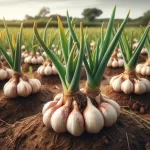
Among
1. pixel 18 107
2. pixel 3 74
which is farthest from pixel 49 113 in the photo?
pixel 3 74

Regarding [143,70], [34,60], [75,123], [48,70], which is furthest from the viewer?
[34,60]

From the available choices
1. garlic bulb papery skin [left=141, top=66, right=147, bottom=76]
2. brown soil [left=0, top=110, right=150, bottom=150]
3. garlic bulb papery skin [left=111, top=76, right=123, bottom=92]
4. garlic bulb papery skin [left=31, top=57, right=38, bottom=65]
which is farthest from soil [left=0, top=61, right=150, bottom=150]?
garlic bulb papery skin [left=31, top=57, right=38, bottom=65]

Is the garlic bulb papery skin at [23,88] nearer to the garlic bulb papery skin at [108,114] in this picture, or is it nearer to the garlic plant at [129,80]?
the garlic plant at [129,80]

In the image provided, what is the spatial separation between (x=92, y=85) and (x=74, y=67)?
22 centimetres

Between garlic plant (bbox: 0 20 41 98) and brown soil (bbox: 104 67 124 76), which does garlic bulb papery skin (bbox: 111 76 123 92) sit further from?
brown soil (bbox: 104 67 124 76)

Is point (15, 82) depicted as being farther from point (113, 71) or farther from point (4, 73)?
point (113, 71)

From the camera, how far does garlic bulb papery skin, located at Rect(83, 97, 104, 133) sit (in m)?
2.20

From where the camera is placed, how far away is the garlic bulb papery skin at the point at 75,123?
2.19 meters

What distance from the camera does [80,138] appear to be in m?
2.27

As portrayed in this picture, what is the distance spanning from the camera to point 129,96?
4090mm

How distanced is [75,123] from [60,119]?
123 millimetres

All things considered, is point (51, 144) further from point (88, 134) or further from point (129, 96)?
point (129, 96)

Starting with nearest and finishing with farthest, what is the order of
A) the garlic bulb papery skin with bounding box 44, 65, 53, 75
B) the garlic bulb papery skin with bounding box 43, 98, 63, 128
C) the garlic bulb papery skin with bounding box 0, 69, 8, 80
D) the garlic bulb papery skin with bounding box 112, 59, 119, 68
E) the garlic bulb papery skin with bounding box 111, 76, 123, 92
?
the garlic bulb papery skin with bounding box 43, 98, 63, 128 < the garlic bulb papery skin with bounding box 111, 76, 123, 92 < the garlic bulb papery skin with bounding box 0, 69, 8, 80 < the garlic bulb papery skin with bounding box 44, 65, 53, 75 < the garlic bulb papery skin with bounding box 112, 59, 119, 68

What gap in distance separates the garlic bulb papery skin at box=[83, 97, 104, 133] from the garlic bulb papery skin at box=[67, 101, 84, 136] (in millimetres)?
41
